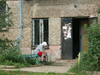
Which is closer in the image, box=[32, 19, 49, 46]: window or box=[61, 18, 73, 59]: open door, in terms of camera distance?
box=[61, 18, 73, 59]: open door

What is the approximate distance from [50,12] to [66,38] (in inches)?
71.8

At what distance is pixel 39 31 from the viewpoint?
42.1ft

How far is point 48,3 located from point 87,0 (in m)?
2.30

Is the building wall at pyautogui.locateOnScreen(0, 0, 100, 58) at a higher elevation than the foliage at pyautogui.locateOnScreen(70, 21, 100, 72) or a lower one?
higher

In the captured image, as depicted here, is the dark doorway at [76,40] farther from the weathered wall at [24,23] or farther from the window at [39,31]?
the weathered wall at [24,23]

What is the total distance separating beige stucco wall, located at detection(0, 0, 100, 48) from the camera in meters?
12.1

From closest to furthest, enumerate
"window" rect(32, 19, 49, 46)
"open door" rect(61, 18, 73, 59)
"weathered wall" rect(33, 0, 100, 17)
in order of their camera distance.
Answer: "weathered wall" rect(33, 0, 100, 17), "open door" rect(61, 18, 73, 59), "window" rect(32, 19, 49, 46)

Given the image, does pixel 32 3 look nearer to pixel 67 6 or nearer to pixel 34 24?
pixel 34 24

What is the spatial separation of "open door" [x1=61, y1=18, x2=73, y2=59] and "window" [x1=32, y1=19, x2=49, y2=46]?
1.13m

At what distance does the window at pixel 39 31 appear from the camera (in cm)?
1277

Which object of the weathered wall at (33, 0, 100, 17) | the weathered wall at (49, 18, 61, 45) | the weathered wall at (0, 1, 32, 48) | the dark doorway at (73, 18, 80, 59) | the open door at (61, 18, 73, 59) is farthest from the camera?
the dark doorway at (73, 18, 80, 59)

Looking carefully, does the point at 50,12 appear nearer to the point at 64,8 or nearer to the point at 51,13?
the point at 51,13

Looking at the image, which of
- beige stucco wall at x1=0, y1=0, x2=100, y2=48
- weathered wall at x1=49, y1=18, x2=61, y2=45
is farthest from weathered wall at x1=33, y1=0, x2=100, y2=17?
weathered wall at x1=49, y1=18, x2=61, y2=45

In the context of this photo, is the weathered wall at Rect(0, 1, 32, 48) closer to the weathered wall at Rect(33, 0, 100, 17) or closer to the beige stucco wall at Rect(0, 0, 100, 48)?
the beige stucco wall at Rect(0, 0, 100, 48)
